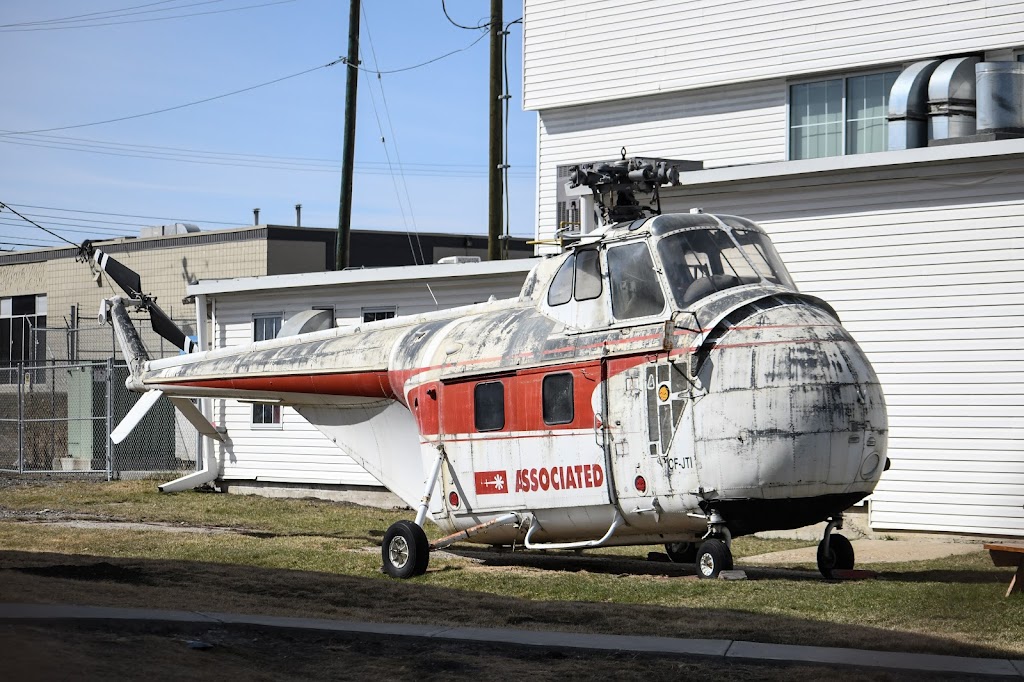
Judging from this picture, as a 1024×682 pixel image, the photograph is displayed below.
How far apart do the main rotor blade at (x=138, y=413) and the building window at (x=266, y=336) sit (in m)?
5.74

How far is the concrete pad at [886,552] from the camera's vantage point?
50.3ft

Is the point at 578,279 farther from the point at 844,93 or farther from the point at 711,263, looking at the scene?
the point at 844,93

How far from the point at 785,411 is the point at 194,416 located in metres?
11.2

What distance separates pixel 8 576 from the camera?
1240 centimetres

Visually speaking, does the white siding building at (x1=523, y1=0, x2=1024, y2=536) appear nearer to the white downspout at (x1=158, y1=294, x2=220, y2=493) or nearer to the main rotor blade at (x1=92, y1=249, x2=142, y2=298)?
the main rotor blade at (x1=92, y1=249, x2=142, y2=298)

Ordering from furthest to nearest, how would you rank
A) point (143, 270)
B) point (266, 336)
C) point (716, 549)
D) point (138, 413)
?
point (143, 270), point (266, 336), point (138, 413), point (716, 549)

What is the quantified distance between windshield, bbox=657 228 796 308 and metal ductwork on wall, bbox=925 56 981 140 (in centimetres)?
941

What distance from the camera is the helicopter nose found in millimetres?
11914

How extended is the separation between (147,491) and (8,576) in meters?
13.2

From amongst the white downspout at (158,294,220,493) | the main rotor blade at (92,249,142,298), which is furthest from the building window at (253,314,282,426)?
the main rotor blade at (92,249,142,298)

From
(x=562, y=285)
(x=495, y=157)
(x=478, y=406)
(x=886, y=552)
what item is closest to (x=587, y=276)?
(x=562, y=285)

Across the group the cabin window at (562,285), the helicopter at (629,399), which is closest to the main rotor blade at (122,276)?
the helicopter at (629,399)

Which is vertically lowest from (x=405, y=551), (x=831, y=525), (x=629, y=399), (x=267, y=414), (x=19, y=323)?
(x=405, y=551)

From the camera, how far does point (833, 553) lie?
527 inches
